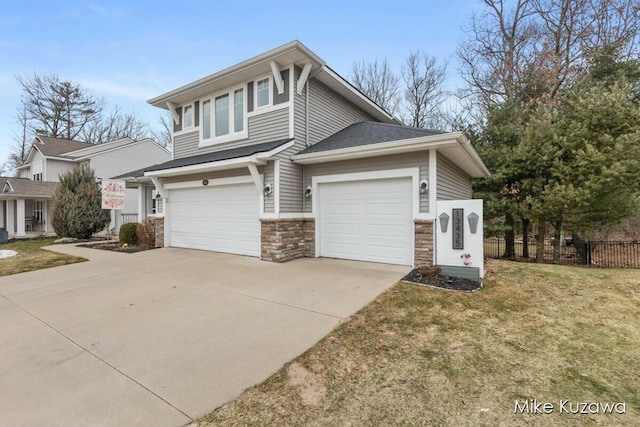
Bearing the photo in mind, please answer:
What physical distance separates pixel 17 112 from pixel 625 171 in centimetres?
4090

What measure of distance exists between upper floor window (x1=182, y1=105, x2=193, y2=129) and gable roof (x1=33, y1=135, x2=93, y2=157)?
1607 cm

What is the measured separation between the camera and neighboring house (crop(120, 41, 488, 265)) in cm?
704

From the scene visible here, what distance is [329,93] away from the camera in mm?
9805

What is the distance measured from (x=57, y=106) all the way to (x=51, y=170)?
987 cm

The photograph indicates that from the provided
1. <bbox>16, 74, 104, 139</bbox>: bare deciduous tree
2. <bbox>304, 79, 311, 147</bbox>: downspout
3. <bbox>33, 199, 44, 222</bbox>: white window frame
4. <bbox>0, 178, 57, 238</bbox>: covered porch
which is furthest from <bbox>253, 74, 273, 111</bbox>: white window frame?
<bbox>16, 74, 104, 139</bbox>: bare deciduous tree

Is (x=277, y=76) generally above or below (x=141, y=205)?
above

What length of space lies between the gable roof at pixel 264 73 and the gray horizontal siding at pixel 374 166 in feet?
9.23

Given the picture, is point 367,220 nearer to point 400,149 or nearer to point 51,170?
point 400,149

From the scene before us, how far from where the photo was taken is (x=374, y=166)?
292 inches

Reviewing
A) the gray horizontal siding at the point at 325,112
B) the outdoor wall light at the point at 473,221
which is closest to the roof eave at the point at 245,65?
the gray horizontal siding at the point at 325,112

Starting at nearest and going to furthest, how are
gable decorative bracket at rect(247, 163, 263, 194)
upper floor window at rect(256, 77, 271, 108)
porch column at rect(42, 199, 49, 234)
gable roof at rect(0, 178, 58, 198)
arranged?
gable decorative bracket at rect(247, 163, 263, 194) → upper floor window at rect(256, 77, 271, 108) → gable roof at rect(0, 178, 58, 198) → porch column at rect(42, 199, 49, 234)

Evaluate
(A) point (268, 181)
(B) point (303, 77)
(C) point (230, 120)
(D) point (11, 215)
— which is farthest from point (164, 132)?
(A) point (268, 181)

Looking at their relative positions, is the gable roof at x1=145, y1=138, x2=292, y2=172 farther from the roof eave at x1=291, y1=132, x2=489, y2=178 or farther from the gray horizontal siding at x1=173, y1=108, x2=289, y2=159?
the roof eave at x1=291, y1=132, x2=489, y2=178

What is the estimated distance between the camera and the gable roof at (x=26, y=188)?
17547 mm
